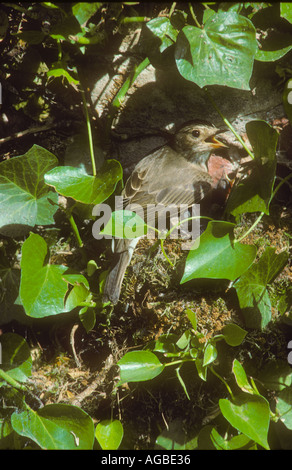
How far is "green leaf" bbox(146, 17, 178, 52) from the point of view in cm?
179

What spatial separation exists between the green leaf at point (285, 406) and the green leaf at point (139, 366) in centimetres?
51

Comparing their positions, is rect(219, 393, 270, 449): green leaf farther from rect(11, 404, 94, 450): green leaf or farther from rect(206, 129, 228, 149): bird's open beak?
rect(206, 129, 228, 149): bird's open beak

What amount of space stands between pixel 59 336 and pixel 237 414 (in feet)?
2.85

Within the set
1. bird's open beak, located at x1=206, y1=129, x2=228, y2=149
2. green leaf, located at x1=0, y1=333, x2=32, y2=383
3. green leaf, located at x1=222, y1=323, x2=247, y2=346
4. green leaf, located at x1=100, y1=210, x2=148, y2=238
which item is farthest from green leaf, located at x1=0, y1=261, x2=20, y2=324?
bird's open beak, located at x1=206, y1=129, x2=228, y2=149

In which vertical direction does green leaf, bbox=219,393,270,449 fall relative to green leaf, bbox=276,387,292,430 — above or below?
above

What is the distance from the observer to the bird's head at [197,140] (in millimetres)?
2119

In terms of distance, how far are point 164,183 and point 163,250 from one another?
2.00 ft

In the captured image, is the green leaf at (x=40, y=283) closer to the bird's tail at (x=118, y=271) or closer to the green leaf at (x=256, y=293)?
the bird's tail at (x=118, y=271)

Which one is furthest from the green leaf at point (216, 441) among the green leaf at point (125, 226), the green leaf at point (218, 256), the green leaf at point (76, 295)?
the green leaf at point (125, 226)

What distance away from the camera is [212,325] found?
177cm

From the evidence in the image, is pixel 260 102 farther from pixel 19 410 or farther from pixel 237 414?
pixel 19 410

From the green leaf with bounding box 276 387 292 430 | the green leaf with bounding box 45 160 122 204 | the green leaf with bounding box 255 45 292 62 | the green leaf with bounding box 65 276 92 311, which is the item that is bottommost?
the green leaf with bounding box 276 387 292 430

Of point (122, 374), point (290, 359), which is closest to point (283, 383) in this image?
point (290, 359)

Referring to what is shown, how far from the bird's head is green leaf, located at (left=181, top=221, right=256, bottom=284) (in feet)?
2.24
